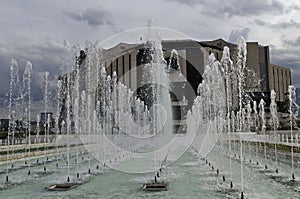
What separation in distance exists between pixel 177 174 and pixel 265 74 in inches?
2662

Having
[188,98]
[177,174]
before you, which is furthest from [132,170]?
[188,98]

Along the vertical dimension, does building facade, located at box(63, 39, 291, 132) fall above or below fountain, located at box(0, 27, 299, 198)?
above

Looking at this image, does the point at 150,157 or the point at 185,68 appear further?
the point at 185,68

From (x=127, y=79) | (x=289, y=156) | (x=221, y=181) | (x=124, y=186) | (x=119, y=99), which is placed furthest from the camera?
(x=127, y=79)

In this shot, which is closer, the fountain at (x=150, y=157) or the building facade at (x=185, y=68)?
the fountain at (x=150, y=157)

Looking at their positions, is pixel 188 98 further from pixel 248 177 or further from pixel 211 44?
pixel 248 177

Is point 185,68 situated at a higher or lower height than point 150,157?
higher

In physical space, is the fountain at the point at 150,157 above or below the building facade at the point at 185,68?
below

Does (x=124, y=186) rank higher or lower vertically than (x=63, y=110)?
lower

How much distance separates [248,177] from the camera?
421 inches

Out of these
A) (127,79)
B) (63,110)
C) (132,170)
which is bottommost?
(132,170)

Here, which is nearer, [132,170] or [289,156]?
[132,170]

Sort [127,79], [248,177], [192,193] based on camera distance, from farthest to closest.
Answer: [127,79] < [248,177] < [192,193]

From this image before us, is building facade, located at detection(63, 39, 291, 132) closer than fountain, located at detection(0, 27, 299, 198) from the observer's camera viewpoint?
No
